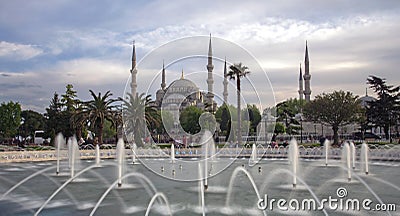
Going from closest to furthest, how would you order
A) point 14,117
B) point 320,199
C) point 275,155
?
point 320,199 < point 275,155 < point 14,117

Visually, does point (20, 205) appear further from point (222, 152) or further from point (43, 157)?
point (222, 152)

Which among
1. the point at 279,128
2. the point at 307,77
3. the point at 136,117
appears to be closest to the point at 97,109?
the point at 136,117

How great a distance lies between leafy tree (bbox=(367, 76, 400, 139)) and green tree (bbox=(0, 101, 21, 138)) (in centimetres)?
4367

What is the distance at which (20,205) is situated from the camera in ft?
34.6

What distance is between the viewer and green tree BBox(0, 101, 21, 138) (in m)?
53.9

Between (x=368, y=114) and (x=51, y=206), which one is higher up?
(x=368, y=114)

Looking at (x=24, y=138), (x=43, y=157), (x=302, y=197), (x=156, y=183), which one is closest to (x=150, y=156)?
(x=43, y=157)

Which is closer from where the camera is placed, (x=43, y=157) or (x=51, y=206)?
(x=51, y=206)

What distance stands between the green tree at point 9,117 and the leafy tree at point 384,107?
43.7 meters

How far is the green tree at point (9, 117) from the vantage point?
53.9 meters

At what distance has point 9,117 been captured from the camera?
54.1m

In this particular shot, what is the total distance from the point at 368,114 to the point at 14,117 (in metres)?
44.0

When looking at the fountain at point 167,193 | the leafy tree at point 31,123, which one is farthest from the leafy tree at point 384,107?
the leafy tree at point 31,123

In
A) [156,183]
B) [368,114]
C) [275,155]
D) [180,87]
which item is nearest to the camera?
[156,183]
